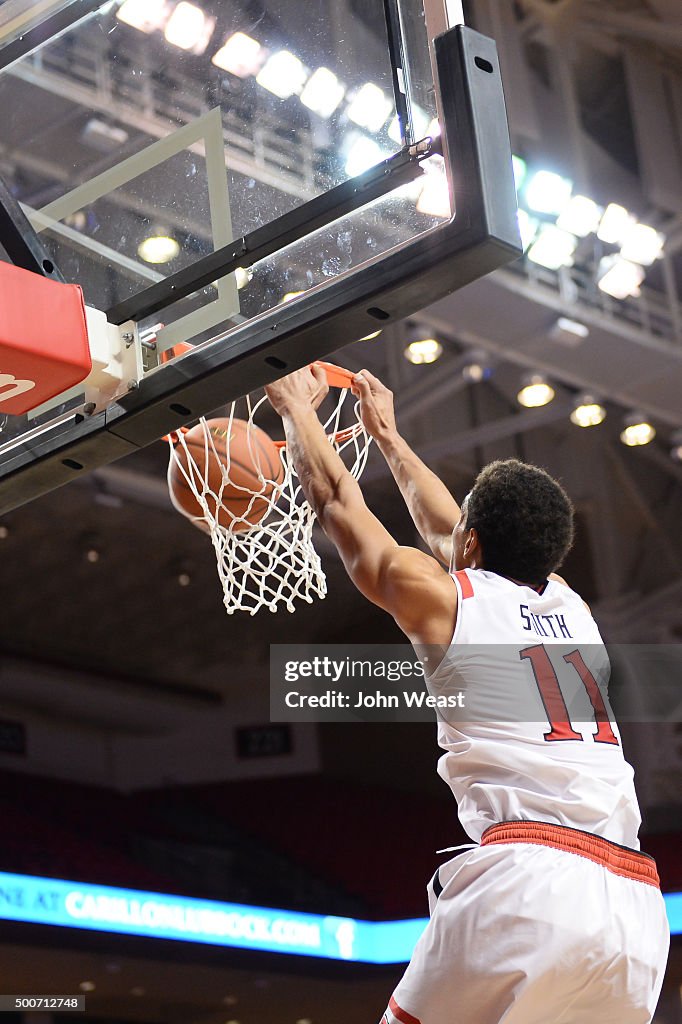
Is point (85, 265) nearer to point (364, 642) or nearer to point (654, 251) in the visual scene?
point (654, 251)

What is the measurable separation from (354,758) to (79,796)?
7.60ft

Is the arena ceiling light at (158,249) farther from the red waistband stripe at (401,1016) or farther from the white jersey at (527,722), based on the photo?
the red waistband stripe at (401,1016)

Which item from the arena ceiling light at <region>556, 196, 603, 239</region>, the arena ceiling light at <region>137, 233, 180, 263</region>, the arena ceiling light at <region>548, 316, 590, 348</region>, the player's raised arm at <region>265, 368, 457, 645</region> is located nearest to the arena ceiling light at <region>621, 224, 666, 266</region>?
the arena ceiling light at <region>556, 196, 603, 239</region>

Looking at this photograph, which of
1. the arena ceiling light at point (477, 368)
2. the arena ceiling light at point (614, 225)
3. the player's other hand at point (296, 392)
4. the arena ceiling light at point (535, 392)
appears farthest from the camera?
the arena ceiling light at point (535, 392)

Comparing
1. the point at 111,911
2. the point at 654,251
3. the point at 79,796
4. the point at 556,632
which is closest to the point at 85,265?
the point at 556,632

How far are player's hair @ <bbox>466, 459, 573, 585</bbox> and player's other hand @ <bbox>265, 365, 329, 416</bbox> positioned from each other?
50 cm

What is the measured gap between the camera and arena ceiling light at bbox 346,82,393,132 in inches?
88.0

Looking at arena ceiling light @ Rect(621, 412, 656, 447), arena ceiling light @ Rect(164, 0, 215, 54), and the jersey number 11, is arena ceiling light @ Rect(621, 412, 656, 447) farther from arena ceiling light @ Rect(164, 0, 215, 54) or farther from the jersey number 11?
arena ceiling light @ Rect(164, 0, 215, 54)

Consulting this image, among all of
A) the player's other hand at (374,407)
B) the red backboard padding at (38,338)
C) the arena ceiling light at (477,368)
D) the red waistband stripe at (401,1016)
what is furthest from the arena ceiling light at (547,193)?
the red waistband stripe at (401,1016)

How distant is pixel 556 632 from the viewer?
270cm

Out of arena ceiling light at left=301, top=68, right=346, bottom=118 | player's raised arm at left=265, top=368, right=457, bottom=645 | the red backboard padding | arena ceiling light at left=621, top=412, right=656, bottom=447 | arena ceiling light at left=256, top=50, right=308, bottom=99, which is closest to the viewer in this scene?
the red backboard padding

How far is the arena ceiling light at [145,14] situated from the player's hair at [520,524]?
1.30m

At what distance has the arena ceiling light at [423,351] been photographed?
6.95 m

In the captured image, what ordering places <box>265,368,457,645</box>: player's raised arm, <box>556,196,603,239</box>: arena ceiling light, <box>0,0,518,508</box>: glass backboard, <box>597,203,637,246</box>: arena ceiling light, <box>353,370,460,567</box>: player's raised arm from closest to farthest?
<box>0,0,518,508</box>: glass backboard
<box>265,368,457,645</box>: player's raised arm
<box>353,370,460,567</box>: player's raised arm
<box>556,196,603,239</box>: arena ceiling light
<box>597,203,637,246</box>: arena ceiling light
